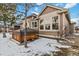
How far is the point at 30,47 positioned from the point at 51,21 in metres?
0.47

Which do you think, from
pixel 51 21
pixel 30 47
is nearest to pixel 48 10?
pixel 51 21

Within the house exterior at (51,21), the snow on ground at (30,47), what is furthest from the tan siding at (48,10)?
the snow on ground at (30,47)

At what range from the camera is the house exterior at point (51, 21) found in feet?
7.54

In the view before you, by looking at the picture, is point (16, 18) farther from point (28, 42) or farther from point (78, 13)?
point (78, 13)

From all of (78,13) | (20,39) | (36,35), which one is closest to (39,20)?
(36,35)

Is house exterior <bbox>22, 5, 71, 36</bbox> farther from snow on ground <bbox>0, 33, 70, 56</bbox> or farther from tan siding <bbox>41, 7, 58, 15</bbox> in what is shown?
snow on ground <bbox>0, 33, 70, 56</bbox>

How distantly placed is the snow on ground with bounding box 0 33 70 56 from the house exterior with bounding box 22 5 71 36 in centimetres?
13

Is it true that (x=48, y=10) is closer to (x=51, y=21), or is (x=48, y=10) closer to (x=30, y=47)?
(x=51, y=21)

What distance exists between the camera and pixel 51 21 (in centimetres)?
236

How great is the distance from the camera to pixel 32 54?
7.57 feet

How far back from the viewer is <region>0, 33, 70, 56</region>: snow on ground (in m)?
2.31

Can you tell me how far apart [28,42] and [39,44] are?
0.16 m

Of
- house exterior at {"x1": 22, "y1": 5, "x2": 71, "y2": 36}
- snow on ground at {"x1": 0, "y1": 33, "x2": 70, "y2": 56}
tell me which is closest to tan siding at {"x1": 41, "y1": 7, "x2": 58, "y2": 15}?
house exterior at {"x1": 22, "y1": 5, "x2": 71, "y2": 36}

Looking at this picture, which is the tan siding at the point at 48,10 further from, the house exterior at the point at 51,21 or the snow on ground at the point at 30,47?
the snow on ground at the point at 30,47
